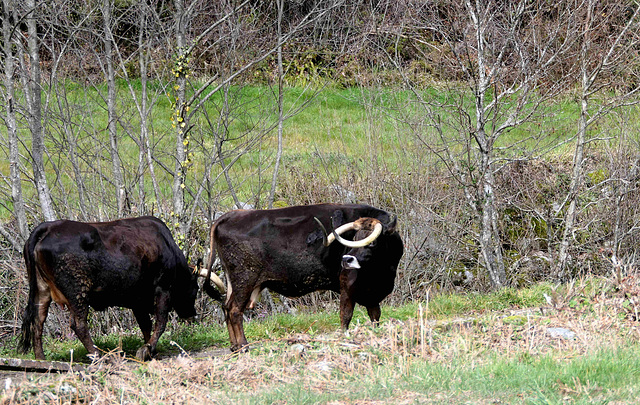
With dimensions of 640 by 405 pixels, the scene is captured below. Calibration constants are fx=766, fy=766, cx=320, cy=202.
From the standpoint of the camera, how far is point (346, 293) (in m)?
8.48

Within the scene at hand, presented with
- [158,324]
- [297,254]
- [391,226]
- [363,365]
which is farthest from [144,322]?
[363,365]

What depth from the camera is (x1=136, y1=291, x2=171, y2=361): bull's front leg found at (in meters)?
8.40

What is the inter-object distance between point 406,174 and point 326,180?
1466mm

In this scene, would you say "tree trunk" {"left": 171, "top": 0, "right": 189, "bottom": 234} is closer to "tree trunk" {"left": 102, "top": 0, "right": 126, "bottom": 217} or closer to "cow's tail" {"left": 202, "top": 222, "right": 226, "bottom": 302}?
"tree trunk" {"left": 102, "top": 0, "right": 126, "bottom": 217}

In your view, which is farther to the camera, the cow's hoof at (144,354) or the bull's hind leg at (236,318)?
the bull's hind leg at (236,318)

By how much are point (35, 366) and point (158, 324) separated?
2.21 m

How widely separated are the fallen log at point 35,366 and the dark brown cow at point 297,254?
2186 mm

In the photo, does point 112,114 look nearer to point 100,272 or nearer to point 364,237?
point 100,272

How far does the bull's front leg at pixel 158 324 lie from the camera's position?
8.40m

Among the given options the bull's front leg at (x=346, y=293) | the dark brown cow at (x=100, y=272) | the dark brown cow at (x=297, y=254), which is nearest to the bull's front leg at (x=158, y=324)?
the dark brown cow at (x=100, y=272)

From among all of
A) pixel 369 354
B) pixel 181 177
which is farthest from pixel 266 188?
pixel 369 354

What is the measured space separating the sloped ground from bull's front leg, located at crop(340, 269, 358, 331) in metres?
0.79

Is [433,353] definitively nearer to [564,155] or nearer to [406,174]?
[406,174]

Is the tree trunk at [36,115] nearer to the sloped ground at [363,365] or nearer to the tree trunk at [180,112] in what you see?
the tree trunk at [180,112]
